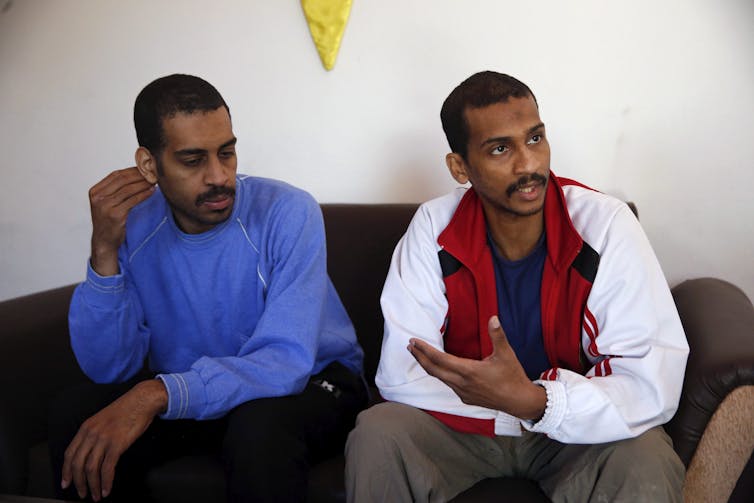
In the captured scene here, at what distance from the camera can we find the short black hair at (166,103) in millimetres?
1765

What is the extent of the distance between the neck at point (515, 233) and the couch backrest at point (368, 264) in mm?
405

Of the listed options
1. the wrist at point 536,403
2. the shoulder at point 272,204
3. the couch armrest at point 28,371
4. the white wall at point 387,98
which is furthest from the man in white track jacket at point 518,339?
the couch armrest at point 28,371

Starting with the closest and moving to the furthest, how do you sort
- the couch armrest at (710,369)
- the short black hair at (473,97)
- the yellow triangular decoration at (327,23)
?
the couch armrest at (710,369), the short black hair at (473,97), the yellow triangular decoration at (327,23)

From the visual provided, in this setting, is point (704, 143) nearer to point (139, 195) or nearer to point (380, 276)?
point (380, 276)

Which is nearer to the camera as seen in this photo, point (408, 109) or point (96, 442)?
point (96, 442)

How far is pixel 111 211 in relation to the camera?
5.84ft

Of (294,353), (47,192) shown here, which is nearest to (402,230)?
(294,353)

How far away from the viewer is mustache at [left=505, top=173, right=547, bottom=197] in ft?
5.43

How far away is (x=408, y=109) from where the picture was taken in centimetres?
232

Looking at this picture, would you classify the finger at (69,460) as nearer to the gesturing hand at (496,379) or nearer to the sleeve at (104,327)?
the sleeve at (104,327)

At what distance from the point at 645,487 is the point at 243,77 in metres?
1.71

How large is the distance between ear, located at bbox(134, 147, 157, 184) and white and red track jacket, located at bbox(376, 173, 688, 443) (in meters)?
0.60

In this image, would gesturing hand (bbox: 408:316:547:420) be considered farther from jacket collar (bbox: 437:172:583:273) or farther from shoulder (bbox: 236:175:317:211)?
shoulder (bbox: 236:175:317:211)

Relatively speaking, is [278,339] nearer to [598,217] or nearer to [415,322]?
[415,322]
